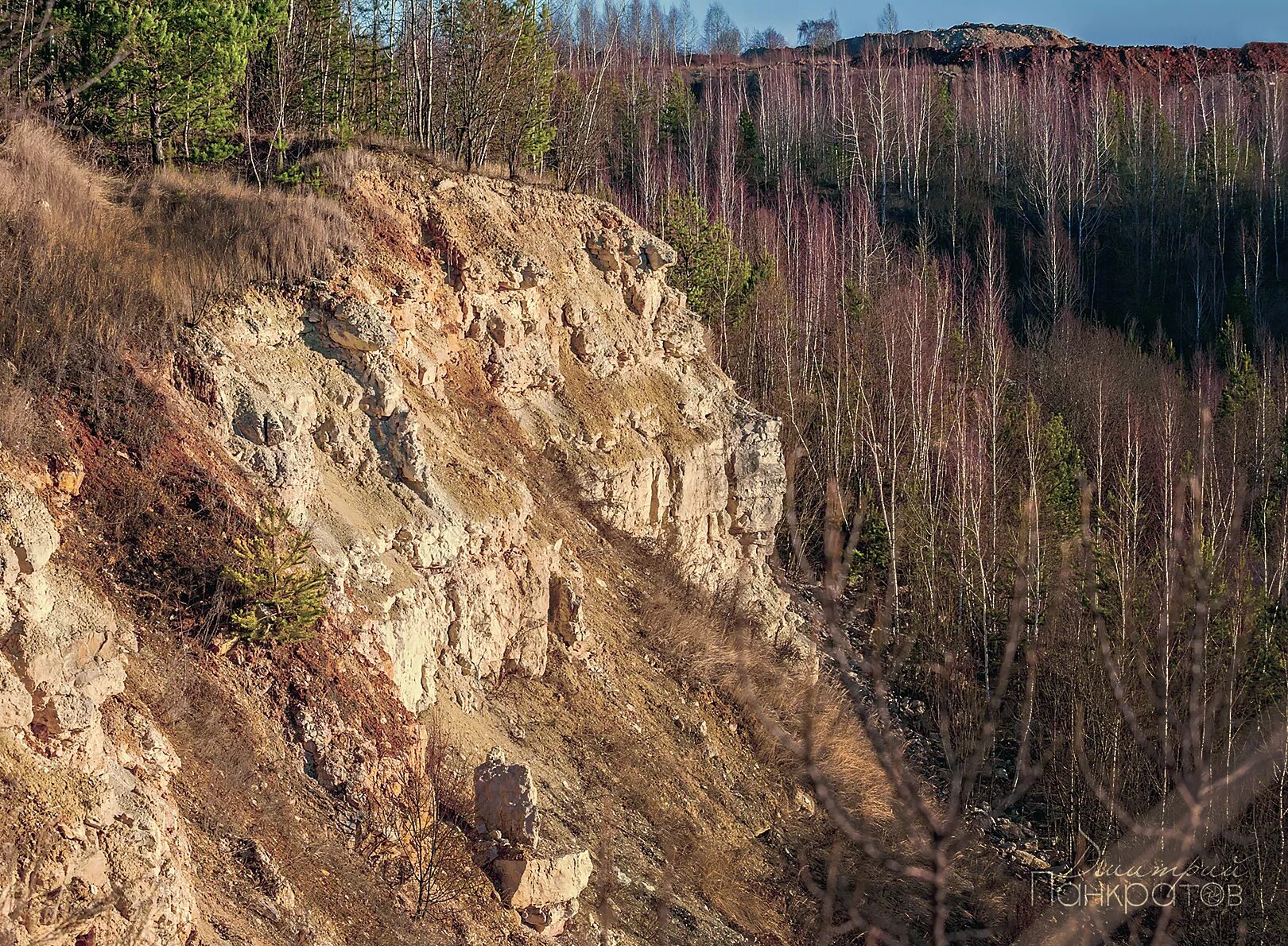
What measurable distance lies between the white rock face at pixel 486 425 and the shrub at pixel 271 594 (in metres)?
1.01

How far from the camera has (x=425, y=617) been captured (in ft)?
35.1

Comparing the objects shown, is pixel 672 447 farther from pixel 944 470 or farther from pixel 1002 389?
pixel 1002 389

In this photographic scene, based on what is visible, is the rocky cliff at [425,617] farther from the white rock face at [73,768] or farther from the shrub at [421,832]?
the shrub at [421,832]

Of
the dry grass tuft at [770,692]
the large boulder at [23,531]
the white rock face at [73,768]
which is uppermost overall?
the large boulder at [23,531]

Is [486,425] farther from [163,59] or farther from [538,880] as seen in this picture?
[538,880]

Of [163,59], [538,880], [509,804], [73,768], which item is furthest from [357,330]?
[73,768]

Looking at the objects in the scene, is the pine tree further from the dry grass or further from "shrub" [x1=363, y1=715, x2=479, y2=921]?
"shrub" [x1=363, y1=715, x2=479, y2=921]

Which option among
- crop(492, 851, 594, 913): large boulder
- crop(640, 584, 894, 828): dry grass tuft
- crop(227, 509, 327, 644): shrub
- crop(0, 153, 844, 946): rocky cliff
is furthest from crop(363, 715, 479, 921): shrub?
crop(640, 584, 894, 828): dry grass tuft

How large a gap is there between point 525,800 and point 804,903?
16.0ft

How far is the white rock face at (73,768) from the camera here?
213 inches

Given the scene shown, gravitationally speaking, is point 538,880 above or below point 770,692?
above

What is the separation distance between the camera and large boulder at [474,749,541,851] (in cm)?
909

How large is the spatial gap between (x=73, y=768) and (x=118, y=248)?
6856mm

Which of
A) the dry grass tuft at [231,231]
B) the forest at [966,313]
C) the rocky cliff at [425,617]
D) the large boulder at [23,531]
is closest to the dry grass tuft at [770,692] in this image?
the rocky cliff at [425,617]
